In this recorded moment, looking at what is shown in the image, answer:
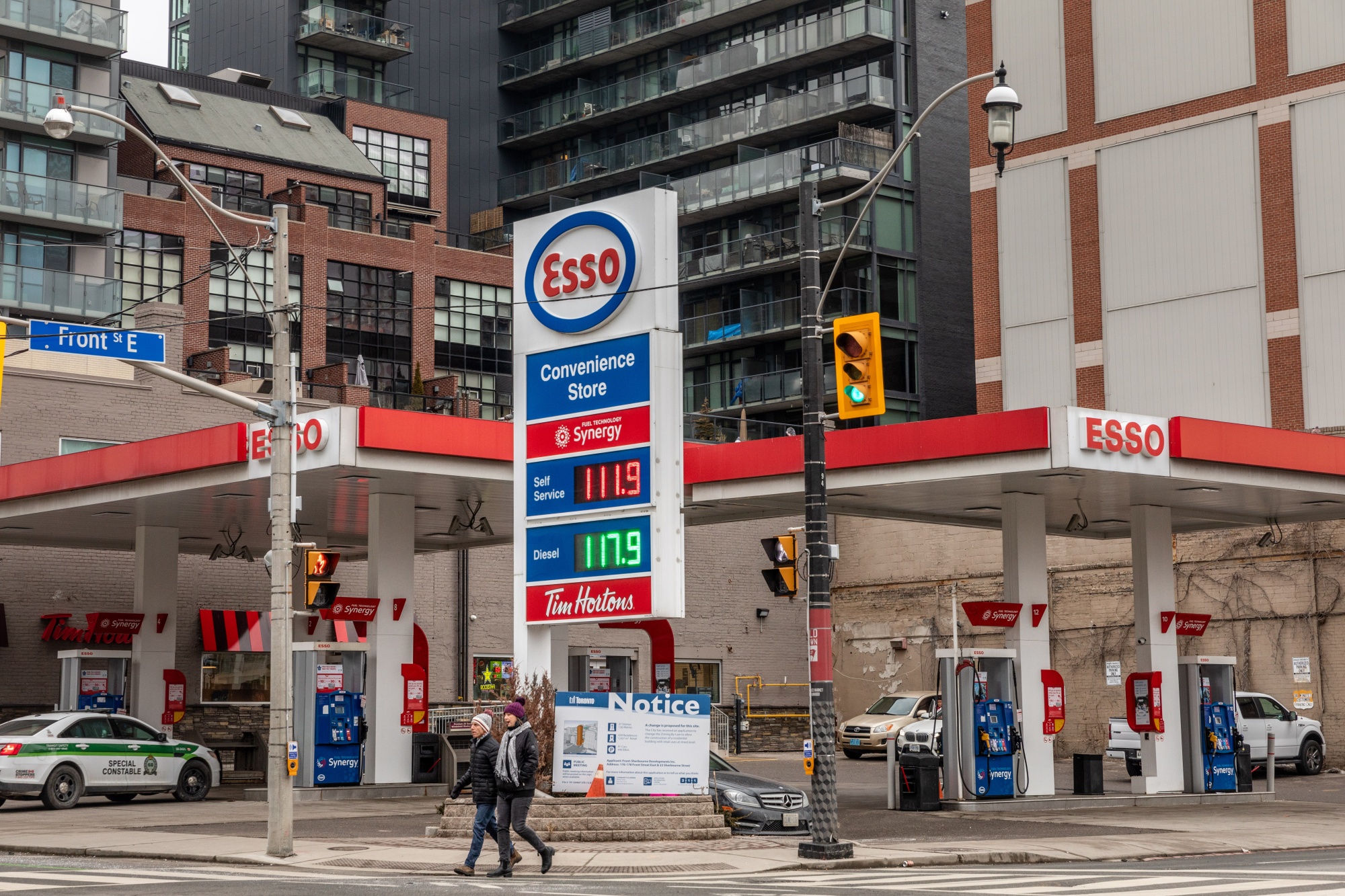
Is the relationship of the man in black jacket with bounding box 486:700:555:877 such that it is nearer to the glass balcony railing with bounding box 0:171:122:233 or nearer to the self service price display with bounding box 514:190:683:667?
the self service price display with bounding box 514:190:683:667

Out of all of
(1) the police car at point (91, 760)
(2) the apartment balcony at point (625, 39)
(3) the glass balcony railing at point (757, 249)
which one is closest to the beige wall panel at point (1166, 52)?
(3) the glass balcony railing at point (757, 249)

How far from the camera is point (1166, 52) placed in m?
51.6

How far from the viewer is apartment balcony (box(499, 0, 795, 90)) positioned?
73.4 metres

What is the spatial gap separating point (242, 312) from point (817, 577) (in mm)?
47120

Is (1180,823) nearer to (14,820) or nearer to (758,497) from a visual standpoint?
(758,497)

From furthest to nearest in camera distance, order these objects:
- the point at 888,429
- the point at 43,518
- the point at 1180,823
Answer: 1. the point at 43,518
2. the point at 888,429
3. the point at 1180,823

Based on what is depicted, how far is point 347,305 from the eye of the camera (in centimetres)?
6644

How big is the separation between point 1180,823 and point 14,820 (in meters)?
17.4

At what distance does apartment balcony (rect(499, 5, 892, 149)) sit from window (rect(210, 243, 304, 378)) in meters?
19.6

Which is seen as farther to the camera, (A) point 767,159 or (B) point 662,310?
(A) point 767,159

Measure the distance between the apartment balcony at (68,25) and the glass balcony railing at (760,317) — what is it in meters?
24.7

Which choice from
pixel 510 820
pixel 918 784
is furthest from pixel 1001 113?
pixel 918 784

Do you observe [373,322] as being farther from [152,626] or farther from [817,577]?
[817,577]

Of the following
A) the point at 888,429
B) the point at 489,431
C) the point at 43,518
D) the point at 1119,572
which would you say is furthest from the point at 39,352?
the point at 1119,572
